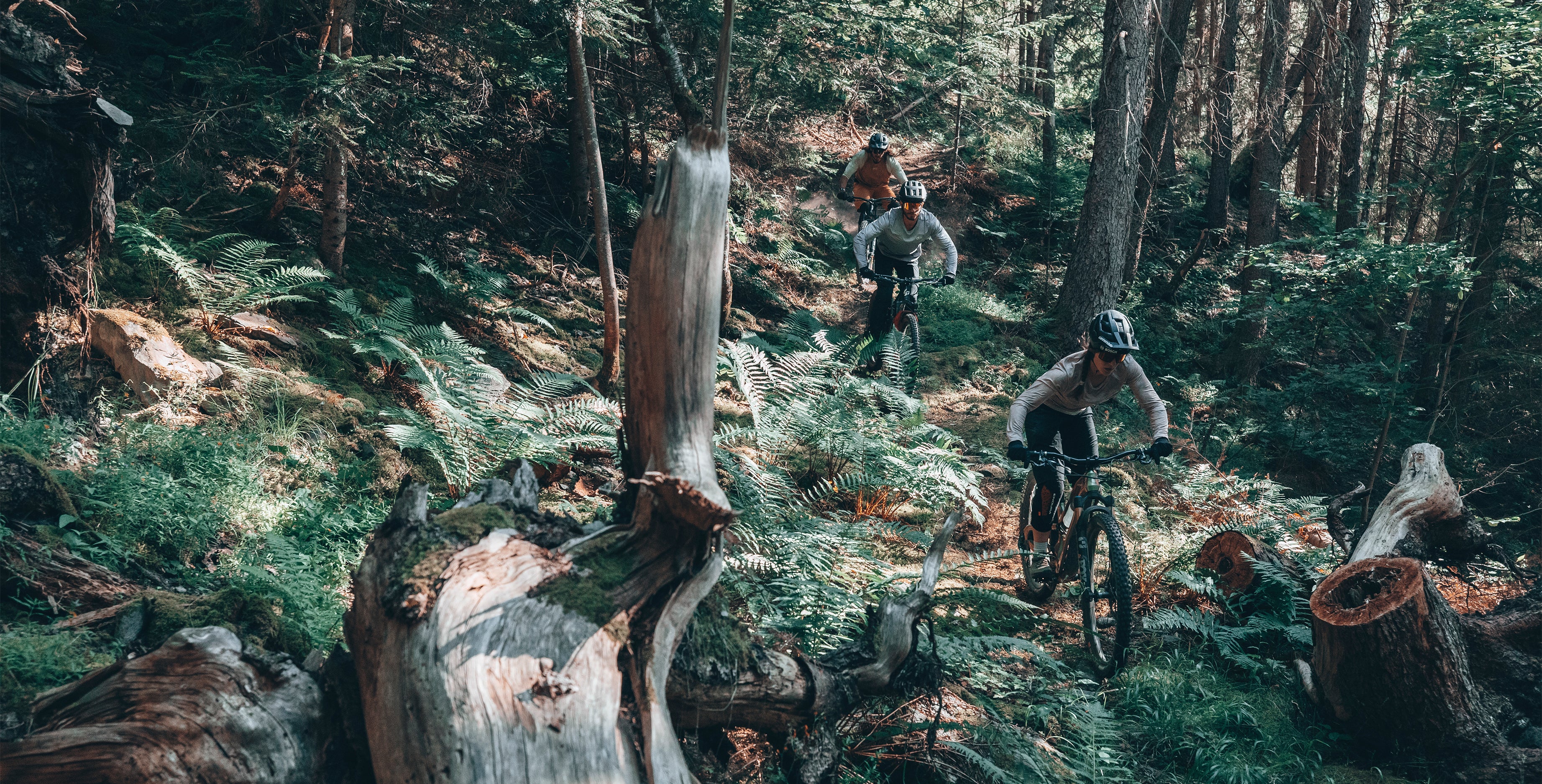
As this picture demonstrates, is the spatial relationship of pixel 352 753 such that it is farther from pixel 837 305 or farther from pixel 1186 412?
pixel 1186 412

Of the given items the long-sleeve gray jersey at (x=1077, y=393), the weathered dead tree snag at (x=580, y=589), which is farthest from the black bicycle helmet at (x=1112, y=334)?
the weathered dead tree snag at (x=580, y=589)

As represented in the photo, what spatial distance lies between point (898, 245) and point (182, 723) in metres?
8.08

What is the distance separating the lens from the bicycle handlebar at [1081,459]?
5645 millimetres

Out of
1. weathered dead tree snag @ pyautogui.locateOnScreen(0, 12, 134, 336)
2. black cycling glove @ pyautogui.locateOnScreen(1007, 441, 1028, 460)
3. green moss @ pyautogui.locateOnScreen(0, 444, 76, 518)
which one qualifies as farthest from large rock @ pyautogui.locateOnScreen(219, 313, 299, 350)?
black cycling glove @ pyautogui.locateOnScreen(1007, 441, 1028, 460)

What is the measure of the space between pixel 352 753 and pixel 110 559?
2038 mm

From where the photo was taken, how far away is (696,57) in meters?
11.0

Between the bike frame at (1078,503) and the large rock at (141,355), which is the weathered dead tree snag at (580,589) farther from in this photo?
the large rock at (141,355)

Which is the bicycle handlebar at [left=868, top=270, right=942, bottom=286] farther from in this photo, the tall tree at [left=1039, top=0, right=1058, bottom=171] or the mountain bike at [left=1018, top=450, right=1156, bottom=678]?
the tall tree at [left=1039, top=0, right=1058, bottom=171]

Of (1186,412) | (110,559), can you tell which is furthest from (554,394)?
(1186,412)

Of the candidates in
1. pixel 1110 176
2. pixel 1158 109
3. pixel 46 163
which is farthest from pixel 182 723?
pixel 1158 109

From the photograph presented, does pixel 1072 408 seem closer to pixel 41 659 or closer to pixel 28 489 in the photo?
pixel 41 659

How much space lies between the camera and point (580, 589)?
324 cm

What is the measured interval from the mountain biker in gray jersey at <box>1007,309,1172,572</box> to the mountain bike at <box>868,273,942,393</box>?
2.90 m

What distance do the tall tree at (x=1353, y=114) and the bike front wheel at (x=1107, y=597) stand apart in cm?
840
